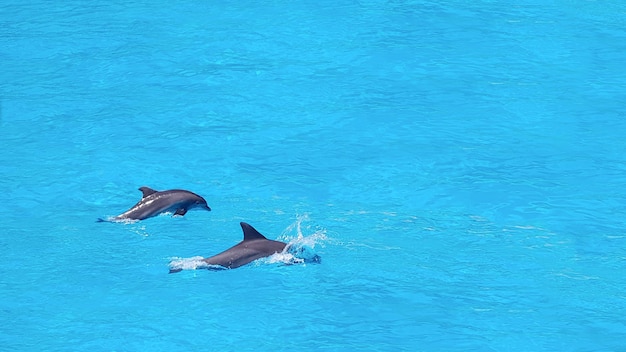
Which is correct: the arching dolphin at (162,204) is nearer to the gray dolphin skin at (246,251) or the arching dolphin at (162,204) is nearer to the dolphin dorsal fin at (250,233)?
the gray dolphin skin at (246,251)

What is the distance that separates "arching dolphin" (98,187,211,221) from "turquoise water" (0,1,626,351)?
19 centimetres

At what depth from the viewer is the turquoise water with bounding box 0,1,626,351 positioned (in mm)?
10102

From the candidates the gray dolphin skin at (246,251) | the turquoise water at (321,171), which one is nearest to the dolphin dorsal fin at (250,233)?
the gray dolphin skin at (246,251)

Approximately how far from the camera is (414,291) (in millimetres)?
10453

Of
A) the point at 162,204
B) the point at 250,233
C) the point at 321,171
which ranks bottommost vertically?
the point at 321,171

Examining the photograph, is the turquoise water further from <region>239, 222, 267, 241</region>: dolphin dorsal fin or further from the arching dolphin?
<region>239, 222, 267, 241</region>: dolphin dorsal fin

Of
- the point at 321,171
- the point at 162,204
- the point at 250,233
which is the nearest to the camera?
the point at 250,233

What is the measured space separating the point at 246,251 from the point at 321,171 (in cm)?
262

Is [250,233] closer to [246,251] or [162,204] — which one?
[246,251]

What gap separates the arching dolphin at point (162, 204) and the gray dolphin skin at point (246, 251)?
1061mm

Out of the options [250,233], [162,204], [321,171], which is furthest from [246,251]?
[321,171]

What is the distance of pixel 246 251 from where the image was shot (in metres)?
10.5

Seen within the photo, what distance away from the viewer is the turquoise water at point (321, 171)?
10.1 metres

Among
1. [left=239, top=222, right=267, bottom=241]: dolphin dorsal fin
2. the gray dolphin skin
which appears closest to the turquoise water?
the gray dolphin skin
